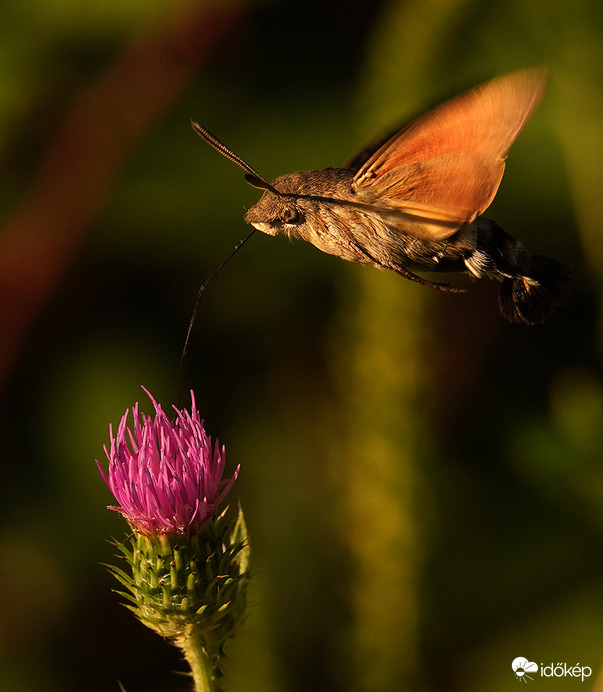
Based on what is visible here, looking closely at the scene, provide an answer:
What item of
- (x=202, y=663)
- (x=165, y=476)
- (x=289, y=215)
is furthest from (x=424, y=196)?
(x=202, y=663)

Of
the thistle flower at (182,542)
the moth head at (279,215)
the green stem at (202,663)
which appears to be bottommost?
the green stem at (202,663)

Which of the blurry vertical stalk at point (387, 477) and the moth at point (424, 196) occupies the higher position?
the moth at point (424, 196)

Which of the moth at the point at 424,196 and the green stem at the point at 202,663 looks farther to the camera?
the green stem at the point at 202,663

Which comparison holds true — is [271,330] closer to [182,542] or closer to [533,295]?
[182,542]

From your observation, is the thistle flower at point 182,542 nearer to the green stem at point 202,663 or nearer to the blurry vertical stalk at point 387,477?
the green stem at point 202,663

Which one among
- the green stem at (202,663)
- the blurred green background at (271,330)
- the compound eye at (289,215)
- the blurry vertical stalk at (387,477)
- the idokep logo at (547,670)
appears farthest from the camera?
the blurred green background at (271,330)

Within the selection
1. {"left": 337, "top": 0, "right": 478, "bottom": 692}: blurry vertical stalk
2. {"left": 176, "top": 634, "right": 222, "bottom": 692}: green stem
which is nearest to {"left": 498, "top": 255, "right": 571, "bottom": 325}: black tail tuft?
{"left": 337, "top": 0, "right": 478, "bottom": 692}: blurry vertical stalk

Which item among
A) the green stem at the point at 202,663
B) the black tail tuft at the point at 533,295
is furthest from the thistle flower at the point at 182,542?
the black tail tuft at the point at 533,295
